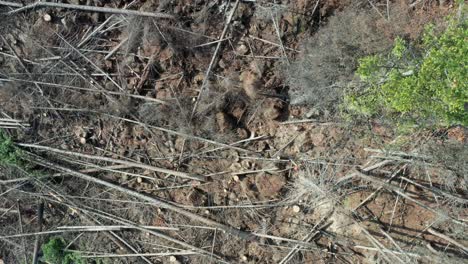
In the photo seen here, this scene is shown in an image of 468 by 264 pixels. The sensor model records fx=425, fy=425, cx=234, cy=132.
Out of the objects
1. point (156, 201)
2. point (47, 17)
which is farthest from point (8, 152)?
point (156, 201)

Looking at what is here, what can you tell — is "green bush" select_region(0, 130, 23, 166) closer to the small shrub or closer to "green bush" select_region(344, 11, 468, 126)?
the small shrub

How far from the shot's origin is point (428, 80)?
4469mm

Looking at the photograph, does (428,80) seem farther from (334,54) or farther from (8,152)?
(8,152)

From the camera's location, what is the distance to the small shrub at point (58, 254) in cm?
750

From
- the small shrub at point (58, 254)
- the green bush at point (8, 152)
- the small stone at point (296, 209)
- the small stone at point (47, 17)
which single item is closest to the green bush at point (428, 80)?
the small stone at point (296, 209)

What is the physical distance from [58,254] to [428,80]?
21.8 ft

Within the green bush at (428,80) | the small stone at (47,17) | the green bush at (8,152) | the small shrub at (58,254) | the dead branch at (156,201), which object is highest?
the green bush at (428,80)

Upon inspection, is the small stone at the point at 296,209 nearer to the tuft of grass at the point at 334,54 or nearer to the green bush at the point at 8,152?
the tuft of grass at the point at 334,54

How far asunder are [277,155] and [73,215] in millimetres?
3828

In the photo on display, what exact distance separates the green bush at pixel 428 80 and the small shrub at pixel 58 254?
218 inches

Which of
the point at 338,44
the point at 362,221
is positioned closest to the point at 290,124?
the point at 338,44

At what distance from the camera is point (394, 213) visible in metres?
6.40

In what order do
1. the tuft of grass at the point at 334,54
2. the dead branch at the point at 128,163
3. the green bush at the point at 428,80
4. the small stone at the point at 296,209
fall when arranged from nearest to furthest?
the green bush at the point at 428,80 → the tuft of grass at the point at 334,54 → the small stone at the point at 296,209 → the dead branch at the point at 128,163

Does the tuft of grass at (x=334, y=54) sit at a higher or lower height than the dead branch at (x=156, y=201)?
higher
